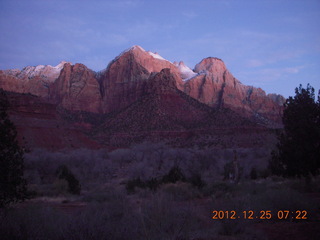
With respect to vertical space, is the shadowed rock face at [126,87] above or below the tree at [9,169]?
above

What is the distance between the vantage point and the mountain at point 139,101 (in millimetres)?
58875

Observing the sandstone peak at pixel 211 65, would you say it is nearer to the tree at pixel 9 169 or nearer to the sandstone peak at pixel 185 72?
the sandstone peak at pixel 185 72

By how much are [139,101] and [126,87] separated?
26921 mm

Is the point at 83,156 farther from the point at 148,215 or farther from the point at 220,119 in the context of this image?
the point at 148,215

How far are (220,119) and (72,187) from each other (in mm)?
42555

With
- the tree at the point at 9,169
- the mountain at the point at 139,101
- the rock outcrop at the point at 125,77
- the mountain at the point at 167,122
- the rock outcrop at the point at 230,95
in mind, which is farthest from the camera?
the rock outcrop at the point at 230,95

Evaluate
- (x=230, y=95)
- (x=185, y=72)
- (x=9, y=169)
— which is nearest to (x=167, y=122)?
(x=9, y=169)

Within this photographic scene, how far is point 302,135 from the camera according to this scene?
15.5m

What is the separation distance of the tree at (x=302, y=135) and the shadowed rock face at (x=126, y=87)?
60293 millimetres
